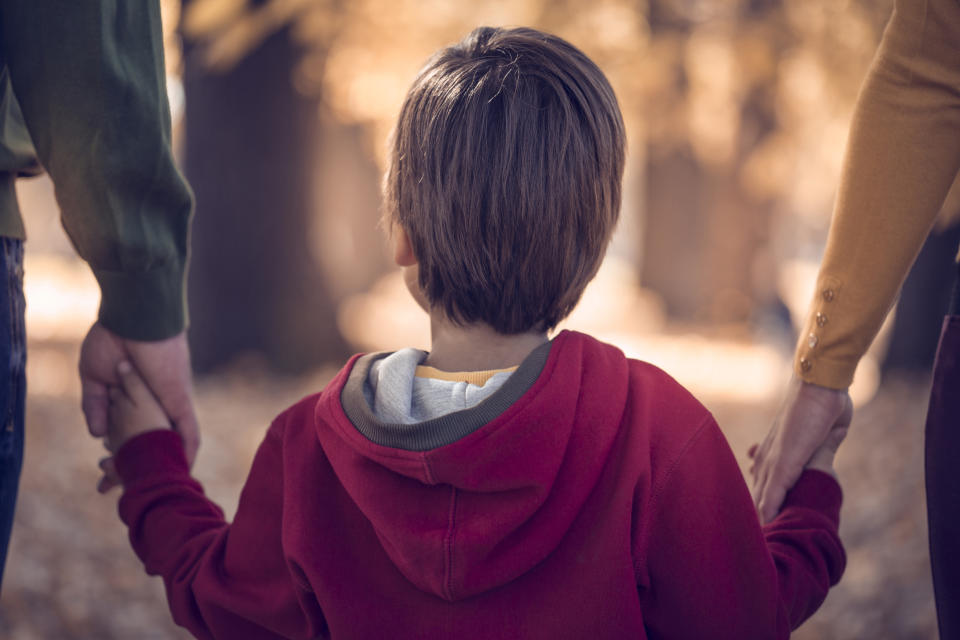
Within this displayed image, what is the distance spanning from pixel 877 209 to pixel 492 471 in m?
1.03

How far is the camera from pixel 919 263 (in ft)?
20.2

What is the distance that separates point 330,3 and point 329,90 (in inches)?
98.7

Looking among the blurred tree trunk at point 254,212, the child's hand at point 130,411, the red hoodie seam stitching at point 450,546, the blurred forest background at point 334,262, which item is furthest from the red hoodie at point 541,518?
the blurred tree trunk at point 254,212

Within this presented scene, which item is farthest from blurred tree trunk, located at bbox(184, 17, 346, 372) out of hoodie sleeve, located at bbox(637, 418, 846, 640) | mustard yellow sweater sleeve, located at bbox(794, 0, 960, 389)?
hoodie sleeve, located at bbox(637, 418, 846, 640)

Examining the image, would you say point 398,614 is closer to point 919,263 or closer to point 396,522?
point 396,522

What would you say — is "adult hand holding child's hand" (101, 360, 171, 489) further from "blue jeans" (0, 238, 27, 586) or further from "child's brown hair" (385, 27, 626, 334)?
"child's brown hair" (385, 27, 626, 334)

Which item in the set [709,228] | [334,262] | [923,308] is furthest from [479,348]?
[709,228]

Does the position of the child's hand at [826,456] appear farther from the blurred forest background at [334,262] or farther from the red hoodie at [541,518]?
the blurred forest background at [334,262]

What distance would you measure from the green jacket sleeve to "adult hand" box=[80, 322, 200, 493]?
1.4 inches

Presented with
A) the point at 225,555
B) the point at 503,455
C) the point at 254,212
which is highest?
the point at 503,455

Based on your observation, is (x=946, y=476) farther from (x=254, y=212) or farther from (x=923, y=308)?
(x=254, y=212)

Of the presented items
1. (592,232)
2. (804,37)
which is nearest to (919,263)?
(804,37)

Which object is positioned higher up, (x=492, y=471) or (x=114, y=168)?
(x=114, y=168)

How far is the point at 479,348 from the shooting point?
1.57m
